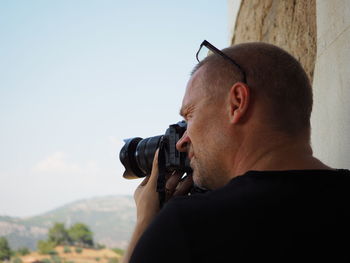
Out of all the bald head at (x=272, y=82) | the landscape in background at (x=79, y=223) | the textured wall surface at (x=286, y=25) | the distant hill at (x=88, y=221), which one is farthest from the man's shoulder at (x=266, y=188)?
the distant hill at (x=88, y=221)

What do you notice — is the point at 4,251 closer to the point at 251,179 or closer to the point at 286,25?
the point at 286,25

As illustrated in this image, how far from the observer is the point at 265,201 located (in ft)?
2.46

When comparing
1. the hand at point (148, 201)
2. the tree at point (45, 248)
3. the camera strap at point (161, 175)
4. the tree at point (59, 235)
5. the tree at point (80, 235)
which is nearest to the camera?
the hand at point (148, 201)

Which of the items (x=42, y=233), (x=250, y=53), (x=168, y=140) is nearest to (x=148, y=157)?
(x=168, y=140)

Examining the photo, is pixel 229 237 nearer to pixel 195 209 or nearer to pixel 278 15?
pixel 195 209

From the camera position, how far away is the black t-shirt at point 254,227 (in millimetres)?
714

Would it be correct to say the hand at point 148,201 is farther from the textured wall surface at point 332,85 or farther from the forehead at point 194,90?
the textured wall surface at point 332,85

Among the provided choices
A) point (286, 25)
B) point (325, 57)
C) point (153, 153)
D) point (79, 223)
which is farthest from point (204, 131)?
point (79, 223)

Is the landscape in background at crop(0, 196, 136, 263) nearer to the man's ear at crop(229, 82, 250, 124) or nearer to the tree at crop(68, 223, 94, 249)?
the tree at crop(68, 223, 94, 249)

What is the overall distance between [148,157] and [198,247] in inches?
32.5

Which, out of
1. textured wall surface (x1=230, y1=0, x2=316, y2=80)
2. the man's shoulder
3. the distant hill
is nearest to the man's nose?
the man's shoulder

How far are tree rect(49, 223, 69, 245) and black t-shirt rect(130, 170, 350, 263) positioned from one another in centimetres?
4303

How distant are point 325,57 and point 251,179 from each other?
3.36 feet

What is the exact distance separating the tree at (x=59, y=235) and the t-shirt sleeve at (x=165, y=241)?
43007 mm
